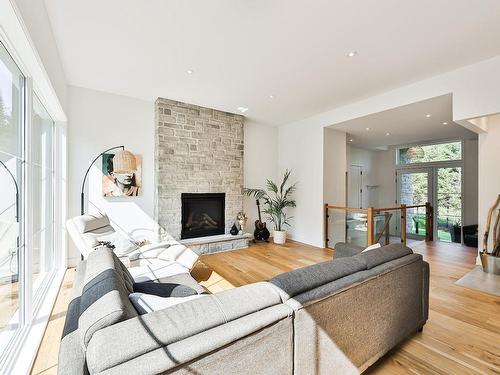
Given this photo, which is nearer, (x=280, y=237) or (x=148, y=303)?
(x=148, y=303)

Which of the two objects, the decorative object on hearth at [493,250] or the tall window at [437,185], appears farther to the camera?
the tall window at [437,185]

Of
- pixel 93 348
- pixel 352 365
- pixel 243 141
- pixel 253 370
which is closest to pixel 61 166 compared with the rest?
pixel 243 141

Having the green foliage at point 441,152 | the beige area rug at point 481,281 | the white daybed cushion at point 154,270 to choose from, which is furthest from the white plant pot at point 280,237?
the green foliage at point 441,152

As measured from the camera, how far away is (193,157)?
16.5 feet

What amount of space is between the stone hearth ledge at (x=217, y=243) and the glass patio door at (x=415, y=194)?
188 inches

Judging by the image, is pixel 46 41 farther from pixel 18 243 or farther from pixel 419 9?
pixel 419 9

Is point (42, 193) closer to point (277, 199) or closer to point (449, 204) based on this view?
point (277, 199)

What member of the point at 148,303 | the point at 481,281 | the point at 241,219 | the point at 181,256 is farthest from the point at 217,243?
the point at 481,281

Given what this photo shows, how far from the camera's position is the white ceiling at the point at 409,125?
4.14 m

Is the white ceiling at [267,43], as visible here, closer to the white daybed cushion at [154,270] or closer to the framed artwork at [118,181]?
the framed artwork at [118,181]

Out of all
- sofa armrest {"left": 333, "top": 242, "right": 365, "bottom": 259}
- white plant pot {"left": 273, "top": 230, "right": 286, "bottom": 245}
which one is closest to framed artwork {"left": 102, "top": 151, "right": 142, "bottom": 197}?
white plant pot {"left": 273, "top": 230, "right": 286, "bottom": 245}

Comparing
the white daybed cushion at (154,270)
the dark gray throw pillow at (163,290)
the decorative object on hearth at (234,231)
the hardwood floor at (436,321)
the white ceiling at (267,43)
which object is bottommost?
the hardwood floor at (436,321)

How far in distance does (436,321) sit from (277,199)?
13.1 feet

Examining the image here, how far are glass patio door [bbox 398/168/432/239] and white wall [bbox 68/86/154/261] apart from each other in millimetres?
6734
